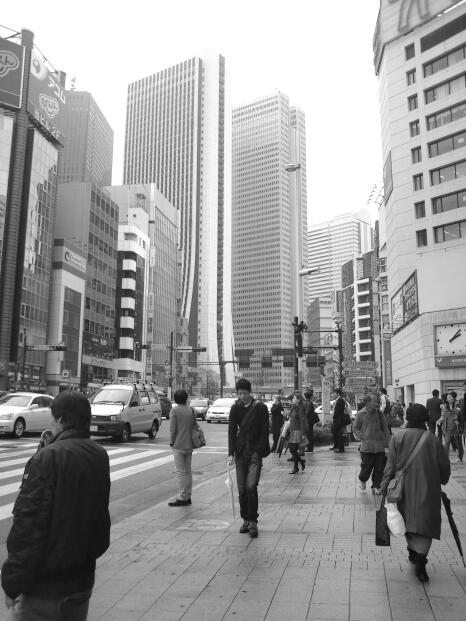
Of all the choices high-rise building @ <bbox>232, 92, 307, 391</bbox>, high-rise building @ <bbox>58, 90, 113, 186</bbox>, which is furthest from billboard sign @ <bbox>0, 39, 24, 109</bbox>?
high-rise building @ <bbox>232, 92, 307, 391</bbox>

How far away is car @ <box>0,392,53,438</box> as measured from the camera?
1859cm

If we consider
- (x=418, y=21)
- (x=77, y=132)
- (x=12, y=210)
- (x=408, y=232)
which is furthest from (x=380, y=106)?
(x=77, y=132)

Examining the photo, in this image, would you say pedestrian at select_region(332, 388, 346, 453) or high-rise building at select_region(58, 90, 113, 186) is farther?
high-rise building at select_region(58, 90, 113, 186)

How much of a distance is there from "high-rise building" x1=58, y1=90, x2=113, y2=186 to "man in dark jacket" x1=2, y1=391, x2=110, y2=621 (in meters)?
147

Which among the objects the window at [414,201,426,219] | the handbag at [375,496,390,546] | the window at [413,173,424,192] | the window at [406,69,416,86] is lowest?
the handbag at [375,496,390,546]

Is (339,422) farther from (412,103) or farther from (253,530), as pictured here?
(412,103)

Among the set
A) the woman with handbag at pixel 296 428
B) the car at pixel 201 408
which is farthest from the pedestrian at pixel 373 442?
the car at pixel 201 408

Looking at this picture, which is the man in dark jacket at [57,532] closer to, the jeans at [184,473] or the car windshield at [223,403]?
the jeans at [184,473]

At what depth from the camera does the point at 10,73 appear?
2596 inches

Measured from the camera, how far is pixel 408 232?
149 ft

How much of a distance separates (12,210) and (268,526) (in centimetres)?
6409

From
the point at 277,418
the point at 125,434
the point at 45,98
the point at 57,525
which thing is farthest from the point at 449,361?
the point at 45,98

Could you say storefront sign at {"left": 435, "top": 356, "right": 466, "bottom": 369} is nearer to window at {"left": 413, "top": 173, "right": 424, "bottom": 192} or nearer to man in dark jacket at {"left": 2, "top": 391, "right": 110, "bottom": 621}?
window at {"left": 413, "top": 173, "right": 424, "bottom": 192}

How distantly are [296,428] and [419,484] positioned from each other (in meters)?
7.99
